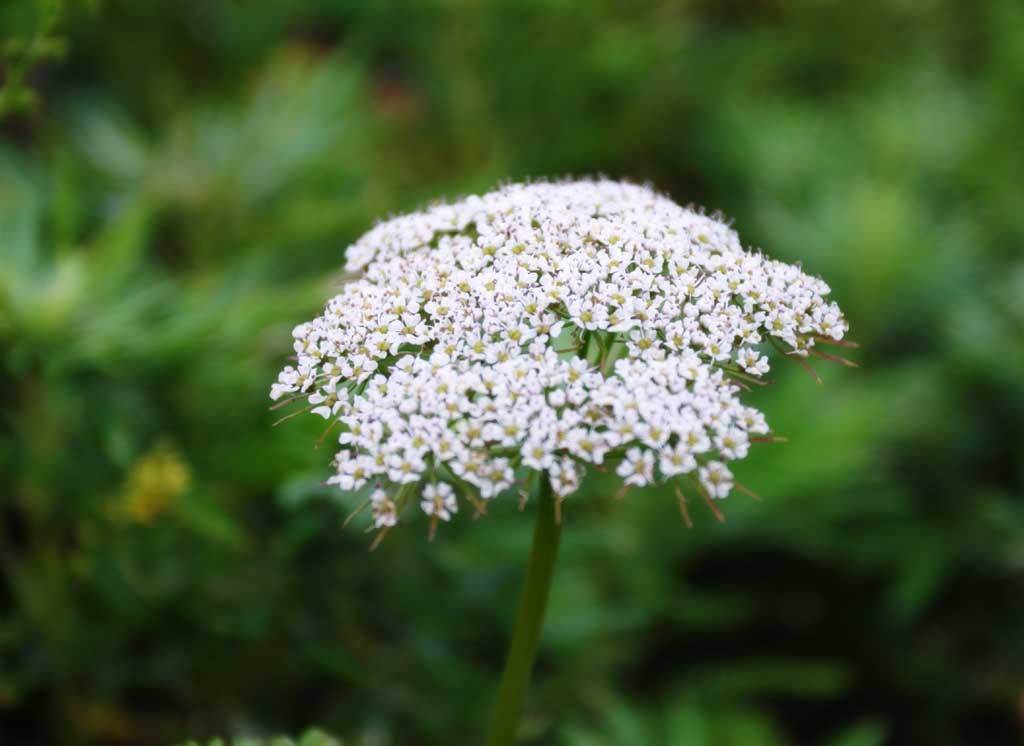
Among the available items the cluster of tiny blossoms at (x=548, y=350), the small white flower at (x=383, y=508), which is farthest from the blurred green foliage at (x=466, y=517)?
the small white flower at (x=383, y=508)

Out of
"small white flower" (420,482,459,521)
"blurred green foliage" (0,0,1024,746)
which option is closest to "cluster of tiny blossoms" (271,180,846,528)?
"small white flower" (420,482,459,521)

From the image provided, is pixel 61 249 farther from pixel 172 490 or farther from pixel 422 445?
pixel 422 445

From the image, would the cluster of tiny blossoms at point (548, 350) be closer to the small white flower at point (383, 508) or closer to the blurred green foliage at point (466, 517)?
the small white flower at point (383, 508)

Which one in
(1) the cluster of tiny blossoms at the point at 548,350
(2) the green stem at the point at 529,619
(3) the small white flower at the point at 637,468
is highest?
(1) the cluster of tiny blossoms at the point at 548,350

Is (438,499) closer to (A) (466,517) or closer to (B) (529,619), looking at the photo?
Answer: (B) (529,619)

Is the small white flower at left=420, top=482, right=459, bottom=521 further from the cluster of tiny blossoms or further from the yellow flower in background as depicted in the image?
the yellow flower in background
